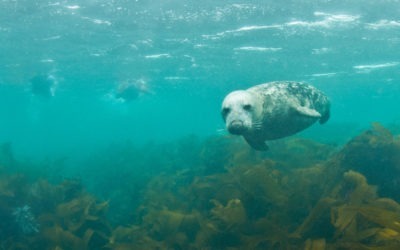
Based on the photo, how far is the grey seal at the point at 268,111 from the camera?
17.0 ft

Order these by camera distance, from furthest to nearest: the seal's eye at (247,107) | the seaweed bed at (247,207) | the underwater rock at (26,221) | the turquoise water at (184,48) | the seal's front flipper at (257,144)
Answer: the turquoise water at (184,48)
the underwater rock at (26,221)
the seal's front flipper at (257,144)
the seal's eye at (247,107)
the seaweed bed at (247,207)

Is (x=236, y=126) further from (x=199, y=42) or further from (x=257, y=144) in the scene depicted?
(x=199, y=42)

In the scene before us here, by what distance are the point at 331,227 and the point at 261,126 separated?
1.87m

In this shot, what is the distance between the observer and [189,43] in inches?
882

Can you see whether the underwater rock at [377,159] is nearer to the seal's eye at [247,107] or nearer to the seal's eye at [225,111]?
the seal's eye at [247,107]

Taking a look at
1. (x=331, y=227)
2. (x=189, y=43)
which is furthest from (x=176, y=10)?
(x=331, y=227)

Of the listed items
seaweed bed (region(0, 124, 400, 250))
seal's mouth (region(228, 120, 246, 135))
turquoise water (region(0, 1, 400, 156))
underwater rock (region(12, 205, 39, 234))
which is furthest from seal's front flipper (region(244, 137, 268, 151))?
turquoise water (region(0, 1, 400, 156))

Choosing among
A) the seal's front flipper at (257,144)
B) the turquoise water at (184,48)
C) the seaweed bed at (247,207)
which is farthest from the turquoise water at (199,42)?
the seal's front flipper at (257,144)

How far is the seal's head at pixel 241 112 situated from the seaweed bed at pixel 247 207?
1.62 meters

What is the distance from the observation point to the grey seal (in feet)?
17.0

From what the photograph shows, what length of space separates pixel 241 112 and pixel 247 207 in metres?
2.36

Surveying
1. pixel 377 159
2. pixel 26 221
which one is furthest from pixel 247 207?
pixel 26 221

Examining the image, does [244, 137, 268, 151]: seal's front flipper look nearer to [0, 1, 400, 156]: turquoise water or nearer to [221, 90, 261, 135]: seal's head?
[221, 90, 261, 135]: seal's head

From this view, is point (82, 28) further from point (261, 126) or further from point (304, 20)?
point (261, 126)
